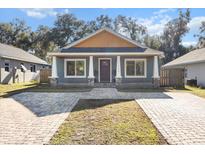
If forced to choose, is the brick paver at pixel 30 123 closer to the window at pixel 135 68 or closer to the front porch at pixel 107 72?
the front porch at pixel 107 72

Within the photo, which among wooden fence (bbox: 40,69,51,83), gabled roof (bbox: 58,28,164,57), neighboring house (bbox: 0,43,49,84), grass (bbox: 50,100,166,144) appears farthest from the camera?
wooden fence (bbox: 40,69,51,83)

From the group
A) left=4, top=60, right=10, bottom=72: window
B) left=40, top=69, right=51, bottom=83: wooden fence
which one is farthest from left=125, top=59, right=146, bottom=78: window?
left=4, top=60, right=10, bottom=72: window

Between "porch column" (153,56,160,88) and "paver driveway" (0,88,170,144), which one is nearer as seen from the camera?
"paver driveway" (0,88,170,144)

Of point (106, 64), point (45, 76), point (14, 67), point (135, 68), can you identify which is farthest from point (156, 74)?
point (14, 67)

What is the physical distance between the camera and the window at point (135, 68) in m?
19.9

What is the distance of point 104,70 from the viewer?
2045 cm

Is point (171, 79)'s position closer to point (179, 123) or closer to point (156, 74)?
point (156, 74)

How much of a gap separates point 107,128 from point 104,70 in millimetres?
14311

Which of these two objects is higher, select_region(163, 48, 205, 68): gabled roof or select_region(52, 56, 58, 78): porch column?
select_region(163, 48, 205, 68): gabled roof

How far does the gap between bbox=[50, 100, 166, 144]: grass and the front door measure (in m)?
11.5

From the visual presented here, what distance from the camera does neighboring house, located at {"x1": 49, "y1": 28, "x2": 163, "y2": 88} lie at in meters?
19.1

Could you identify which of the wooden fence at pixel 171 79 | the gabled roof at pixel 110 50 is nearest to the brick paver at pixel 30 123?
the gabled roof at pixel 110 50

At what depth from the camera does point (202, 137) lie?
5.39 m

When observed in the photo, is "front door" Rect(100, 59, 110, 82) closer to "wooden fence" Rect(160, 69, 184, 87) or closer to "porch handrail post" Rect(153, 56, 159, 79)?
"porch handrail post" Rect(153, 56, 159, 79)
